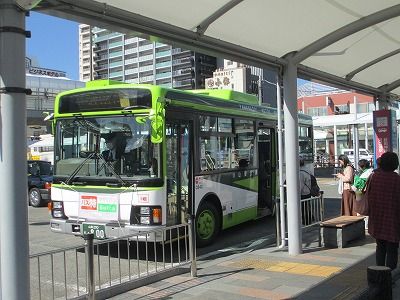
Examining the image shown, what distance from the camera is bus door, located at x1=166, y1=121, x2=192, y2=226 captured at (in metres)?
8.55

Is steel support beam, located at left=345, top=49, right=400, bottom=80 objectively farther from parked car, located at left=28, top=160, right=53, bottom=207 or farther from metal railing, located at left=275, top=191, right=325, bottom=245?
parked car, located at left=28, top=160, right=53, bottom=207

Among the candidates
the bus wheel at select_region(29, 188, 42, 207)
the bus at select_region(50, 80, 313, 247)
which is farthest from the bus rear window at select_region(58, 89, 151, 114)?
the bus wheel at select_region(29, 188, 42, 207)

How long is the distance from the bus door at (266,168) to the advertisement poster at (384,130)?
2.57m

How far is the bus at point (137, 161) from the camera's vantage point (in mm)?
8164

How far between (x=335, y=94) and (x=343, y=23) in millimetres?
77510

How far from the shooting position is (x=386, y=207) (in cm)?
623

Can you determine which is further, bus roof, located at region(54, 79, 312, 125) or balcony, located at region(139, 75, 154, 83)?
balcony, located at region(139, 75, 154, 83)

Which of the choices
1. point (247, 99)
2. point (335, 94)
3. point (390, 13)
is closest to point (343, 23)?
point (390, 13)

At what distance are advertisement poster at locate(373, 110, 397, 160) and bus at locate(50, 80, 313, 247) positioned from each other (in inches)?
142

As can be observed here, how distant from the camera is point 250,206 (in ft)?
38.2

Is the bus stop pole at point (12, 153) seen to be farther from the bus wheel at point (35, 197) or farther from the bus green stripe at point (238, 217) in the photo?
the bus wheel at point (35, 197)

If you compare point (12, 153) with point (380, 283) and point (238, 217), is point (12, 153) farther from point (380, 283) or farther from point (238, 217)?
point (238, 217)

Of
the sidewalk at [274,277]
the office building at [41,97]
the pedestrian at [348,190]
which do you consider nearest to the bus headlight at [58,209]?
the sidewalk at [274,277]

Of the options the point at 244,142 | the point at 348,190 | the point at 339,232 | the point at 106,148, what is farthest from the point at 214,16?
the point at 348,190
